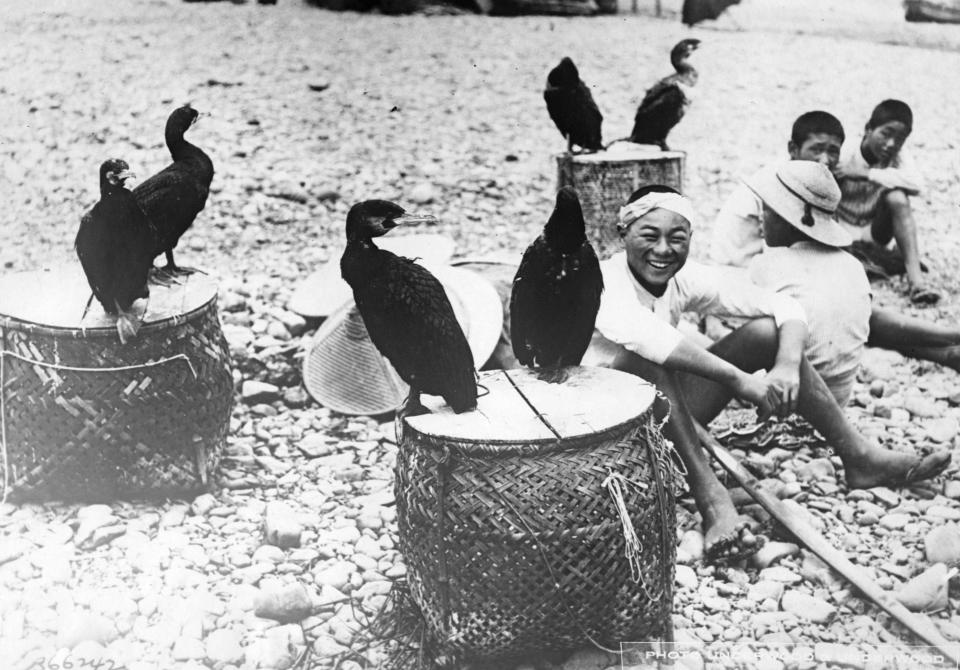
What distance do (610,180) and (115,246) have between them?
275 cm

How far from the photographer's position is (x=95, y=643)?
2580 millimetres

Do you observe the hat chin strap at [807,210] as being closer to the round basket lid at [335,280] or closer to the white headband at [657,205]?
the white headband at [657,205]

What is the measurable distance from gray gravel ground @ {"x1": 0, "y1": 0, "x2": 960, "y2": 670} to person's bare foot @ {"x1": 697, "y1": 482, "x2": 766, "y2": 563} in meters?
0.07

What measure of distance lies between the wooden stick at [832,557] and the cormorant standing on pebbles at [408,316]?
1.14 metres

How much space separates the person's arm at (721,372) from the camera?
2.89m

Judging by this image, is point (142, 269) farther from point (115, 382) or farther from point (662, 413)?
point (662, 413)

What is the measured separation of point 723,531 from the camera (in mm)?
2951

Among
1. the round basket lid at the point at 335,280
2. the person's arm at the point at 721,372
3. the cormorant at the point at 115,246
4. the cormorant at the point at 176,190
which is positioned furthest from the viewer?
the round basket lid at the point at 335,280

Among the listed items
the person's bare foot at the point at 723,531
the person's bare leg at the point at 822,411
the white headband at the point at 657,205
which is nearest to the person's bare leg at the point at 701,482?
the person's bare foot at the point at 723,531

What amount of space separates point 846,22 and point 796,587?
5.31m

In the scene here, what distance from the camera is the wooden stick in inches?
101

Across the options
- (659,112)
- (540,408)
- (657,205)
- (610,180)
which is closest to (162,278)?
(540,408)

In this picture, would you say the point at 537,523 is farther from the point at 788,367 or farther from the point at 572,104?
the point at 572,104

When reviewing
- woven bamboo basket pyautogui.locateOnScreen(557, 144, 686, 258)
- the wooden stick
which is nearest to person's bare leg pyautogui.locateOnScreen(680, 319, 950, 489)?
Answer: the wooden stick
